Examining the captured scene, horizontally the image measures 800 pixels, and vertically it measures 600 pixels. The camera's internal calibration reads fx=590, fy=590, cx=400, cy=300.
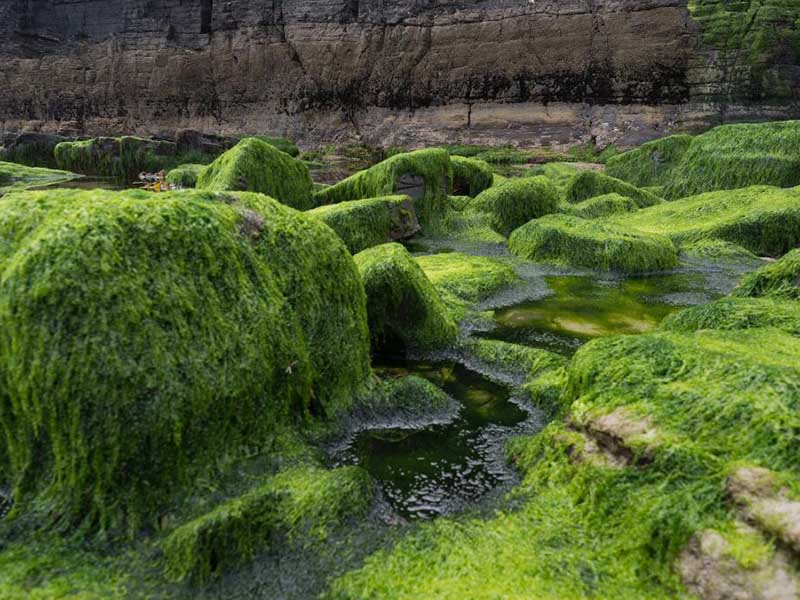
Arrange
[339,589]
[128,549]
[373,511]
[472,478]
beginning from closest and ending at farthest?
[339,589] < [128,549] < [373,511] < [472,478]

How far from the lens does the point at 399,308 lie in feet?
17.1

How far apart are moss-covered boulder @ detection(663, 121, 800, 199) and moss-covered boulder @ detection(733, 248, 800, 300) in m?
7.61

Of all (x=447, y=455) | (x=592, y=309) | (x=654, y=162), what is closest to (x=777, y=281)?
(x=592, y=309)

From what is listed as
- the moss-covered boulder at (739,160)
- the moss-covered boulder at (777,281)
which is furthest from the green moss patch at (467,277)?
the moss-covered boulder at (739,160)

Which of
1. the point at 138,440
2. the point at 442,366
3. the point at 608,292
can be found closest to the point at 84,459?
the point at 138,440

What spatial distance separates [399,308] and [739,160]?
10.8 meters

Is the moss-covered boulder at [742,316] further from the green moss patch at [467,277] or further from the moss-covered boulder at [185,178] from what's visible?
the moss-covered boulder at [185,178]

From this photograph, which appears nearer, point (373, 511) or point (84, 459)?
point (84, 459)

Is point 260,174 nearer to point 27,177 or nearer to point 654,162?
point 654,162

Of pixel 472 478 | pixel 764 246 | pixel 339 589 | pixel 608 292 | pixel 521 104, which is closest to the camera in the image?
pixel 339 589

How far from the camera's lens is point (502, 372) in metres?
4.80

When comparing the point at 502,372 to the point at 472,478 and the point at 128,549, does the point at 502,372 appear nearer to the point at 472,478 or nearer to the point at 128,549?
the point at 472,478

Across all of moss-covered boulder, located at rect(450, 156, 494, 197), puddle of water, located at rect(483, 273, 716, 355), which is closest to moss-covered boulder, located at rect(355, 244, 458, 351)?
puddle of water, located at rect(483, 273, 716, 355)

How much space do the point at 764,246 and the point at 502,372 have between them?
21.3 ft
